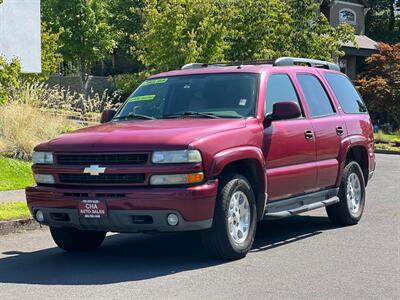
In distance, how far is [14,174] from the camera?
1389 centimetres

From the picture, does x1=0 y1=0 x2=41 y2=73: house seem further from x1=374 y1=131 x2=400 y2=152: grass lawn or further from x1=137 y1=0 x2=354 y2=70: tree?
x1=374 y1=131 x2=400 y2=152: grass lawn

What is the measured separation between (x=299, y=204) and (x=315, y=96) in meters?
1.59

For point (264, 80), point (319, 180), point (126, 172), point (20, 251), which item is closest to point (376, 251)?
point (319, 180)

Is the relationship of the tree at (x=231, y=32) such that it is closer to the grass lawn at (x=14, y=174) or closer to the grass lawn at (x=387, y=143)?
the grass lawn at (x=387, y=143)

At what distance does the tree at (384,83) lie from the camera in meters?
34.7

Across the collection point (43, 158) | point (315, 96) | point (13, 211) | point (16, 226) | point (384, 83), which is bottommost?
point (16, 226)

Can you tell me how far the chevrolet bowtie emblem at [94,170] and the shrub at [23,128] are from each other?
8.17 metres

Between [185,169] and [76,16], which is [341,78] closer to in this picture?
[185,169]

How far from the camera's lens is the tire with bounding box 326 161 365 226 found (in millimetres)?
9789

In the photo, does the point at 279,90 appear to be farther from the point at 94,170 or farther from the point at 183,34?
the point at 183,34

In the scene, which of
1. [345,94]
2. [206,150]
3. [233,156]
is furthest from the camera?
[345,94]

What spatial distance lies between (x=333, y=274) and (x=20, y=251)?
367cm

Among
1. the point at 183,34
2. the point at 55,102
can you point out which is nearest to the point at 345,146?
the point at 55,102

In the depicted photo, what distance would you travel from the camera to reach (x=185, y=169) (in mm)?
6980
